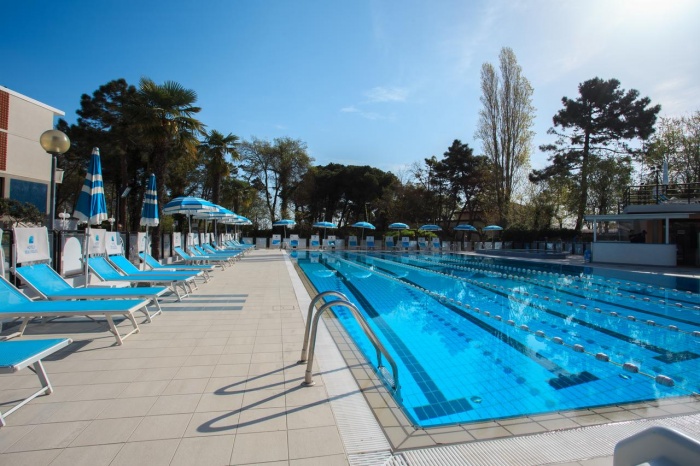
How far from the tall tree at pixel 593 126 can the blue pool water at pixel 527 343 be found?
56.5 ft

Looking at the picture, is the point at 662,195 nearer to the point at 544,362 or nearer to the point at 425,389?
the point at 544,362

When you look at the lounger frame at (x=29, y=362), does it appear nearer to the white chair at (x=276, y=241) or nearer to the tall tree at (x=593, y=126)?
the white chair at (x=276, y=241)

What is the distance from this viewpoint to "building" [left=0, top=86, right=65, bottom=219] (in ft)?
55.0

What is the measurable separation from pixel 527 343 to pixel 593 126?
25.5 metres

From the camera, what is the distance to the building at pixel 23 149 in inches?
659

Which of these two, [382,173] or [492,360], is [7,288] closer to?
[492,360]

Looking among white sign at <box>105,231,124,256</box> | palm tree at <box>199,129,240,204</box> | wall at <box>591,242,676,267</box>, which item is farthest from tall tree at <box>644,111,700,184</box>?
white sign at <box>105,231,124,256</box>

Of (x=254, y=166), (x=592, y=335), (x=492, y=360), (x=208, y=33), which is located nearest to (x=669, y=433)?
(x=492, y=360)

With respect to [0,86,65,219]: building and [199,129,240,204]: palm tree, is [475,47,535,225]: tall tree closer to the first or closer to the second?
[199,129,240,204]: palm tree

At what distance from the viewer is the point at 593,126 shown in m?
25.2

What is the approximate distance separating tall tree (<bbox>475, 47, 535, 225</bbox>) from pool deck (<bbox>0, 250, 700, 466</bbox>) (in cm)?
2680

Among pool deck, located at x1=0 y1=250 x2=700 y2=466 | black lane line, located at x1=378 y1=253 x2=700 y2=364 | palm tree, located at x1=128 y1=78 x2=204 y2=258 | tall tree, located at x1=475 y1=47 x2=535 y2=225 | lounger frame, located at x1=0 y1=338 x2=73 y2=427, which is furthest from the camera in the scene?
tall tree, located at x1=475 y1=47 x2=535 y2=225

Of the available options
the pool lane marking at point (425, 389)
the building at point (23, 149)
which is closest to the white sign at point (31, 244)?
the pool lane marking at point (425, 389)

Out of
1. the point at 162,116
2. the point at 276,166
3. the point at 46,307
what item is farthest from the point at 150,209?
the point at 276,166
